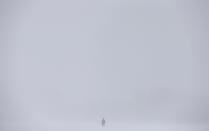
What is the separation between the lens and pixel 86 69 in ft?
231

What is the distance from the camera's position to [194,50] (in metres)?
56.9

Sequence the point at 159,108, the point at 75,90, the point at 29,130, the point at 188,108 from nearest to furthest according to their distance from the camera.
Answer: the point at 29,130
the point at 188,108
the point at 159,108
the point at 75,90

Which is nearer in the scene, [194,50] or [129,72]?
[194,50]

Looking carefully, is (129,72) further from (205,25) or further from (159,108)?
(159,108)

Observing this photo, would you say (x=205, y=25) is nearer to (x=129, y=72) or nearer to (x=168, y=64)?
(x=168, y=64)

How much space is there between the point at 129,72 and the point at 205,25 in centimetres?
1819

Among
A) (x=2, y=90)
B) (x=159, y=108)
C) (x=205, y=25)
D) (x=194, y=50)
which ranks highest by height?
(x=205, y=25)

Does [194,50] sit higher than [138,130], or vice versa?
[194,50]

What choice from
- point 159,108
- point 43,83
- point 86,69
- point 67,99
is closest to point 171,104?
point 159,108

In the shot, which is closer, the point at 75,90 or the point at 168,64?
the point at 75,90

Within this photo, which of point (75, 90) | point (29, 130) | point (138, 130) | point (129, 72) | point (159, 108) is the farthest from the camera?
point (129, 72)

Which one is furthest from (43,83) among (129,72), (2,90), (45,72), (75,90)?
(129,72)

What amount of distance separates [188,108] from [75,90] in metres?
23.0

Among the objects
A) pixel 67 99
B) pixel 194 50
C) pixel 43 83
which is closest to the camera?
pixel 67 99
